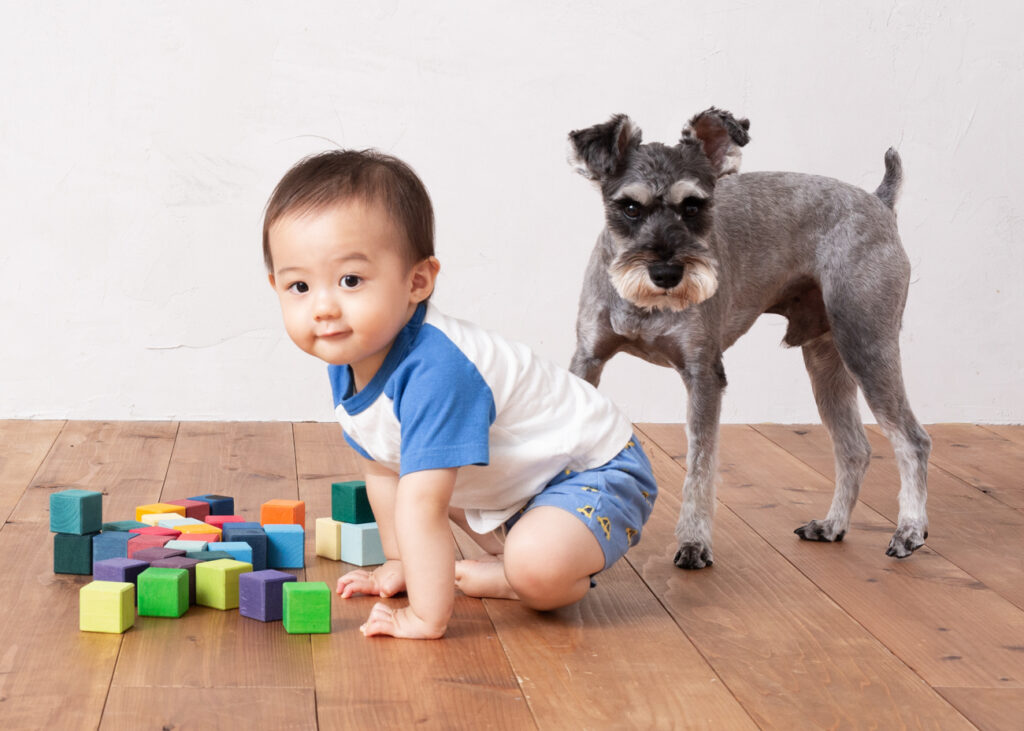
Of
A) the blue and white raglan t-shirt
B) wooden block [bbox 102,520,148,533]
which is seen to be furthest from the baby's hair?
wooden block [bbox 102,520,148,533]

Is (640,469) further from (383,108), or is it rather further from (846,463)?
(383,108)

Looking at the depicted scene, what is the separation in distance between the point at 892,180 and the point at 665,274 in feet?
2.44

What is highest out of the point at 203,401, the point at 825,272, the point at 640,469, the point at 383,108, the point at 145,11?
the point at 145,11

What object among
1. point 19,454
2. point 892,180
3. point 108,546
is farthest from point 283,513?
point 892,180

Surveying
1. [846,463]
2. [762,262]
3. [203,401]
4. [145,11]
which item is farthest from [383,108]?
[846,463]

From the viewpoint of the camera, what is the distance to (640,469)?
1.96m

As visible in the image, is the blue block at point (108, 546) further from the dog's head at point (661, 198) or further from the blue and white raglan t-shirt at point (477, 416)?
the dog's head at point (661, 198)

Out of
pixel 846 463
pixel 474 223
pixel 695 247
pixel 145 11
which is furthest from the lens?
pixel 474 223

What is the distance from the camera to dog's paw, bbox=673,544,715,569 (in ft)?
7.28

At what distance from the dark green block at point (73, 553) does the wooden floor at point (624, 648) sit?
0.02 m

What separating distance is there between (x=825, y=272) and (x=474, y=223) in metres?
1.52

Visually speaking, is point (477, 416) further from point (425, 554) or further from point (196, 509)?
point (196, 509)

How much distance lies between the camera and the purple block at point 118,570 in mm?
1843

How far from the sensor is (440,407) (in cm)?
168
